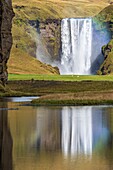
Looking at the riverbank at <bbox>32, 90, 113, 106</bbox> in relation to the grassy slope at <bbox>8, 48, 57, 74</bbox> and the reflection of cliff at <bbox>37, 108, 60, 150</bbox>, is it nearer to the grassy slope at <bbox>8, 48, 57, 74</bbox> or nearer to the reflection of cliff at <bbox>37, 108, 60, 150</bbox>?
the reflection of cliff at <bbox>37, 108, 60, 150</bbox>

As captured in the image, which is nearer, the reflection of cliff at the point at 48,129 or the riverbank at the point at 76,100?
the reflection of cliff at the point at 48,129

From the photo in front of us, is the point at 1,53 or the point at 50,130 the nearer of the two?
the point at 50,130

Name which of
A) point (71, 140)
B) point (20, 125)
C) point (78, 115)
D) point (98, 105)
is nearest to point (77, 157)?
point (71, 140)

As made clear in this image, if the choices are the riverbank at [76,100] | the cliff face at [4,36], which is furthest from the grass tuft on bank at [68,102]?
the cliff face at [4,36]

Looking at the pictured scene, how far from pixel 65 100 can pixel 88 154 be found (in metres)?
35.6

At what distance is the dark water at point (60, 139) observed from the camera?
26114mm

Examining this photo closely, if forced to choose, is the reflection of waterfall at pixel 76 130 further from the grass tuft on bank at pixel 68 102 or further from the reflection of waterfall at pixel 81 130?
the grass tuft on bank at pixel 68 102

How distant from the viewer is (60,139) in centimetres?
3453

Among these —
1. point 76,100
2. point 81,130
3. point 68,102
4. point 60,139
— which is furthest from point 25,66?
point 60,139

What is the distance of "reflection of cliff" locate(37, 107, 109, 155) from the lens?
1245 inches

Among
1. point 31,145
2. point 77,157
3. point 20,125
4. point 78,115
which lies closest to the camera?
point 77,157

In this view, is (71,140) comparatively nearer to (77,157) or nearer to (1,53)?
(77,157)

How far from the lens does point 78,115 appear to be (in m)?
50.8

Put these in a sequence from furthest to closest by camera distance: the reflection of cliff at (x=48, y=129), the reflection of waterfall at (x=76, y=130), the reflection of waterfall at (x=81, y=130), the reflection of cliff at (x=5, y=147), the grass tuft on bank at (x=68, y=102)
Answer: the grass tuft on bank at (x=68, y=102) < the reflection of cliff at (x=48, y=129) < the reflection of waterfall at (x=81, y=130) < the reflection of waterfall at (x=76, y=130) < the reflection of cliff at (x=5, y=147)
